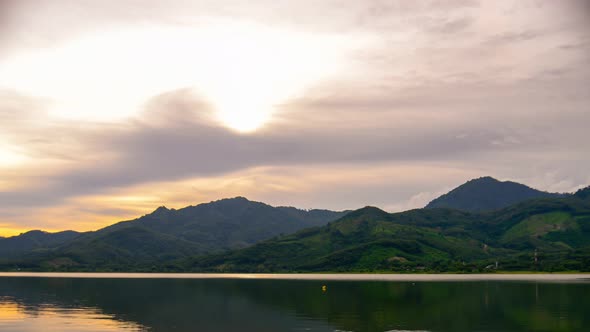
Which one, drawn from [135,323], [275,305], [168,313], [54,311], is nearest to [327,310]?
[275,305]

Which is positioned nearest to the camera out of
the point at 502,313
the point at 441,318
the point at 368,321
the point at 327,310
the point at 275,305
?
the point at 368,321

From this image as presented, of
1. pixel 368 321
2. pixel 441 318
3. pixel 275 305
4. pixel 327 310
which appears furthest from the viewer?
pixel 275 305

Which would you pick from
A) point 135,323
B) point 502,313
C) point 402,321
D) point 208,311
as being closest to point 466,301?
point 502,313

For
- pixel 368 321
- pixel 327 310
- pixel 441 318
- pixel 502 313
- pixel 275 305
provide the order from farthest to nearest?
pixel 275 305, pixel 327 310, pixel 502 313, pixel 441 318, pixel 368 321

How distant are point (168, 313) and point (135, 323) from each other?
20597mm

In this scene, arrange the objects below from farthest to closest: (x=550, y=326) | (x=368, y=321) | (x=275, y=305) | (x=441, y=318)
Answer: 1. (x=275, y=305)
2. (x=441, y=318)
3. (x=368, y=321)
4. (x=550, y=326)

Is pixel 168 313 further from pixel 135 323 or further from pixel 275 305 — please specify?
pixel 275 305

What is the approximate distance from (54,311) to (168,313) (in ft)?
88.2

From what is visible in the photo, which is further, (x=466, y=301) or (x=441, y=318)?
(x=466, y=301)

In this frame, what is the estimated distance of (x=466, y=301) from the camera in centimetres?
15675

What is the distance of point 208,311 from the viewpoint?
433 ft

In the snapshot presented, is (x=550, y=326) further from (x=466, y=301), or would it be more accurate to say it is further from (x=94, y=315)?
(x=94, y=315)

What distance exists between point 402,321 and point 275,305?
2010 inches

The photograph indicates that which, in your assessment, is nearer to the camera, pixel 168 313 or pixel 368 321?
pixel 368 321
